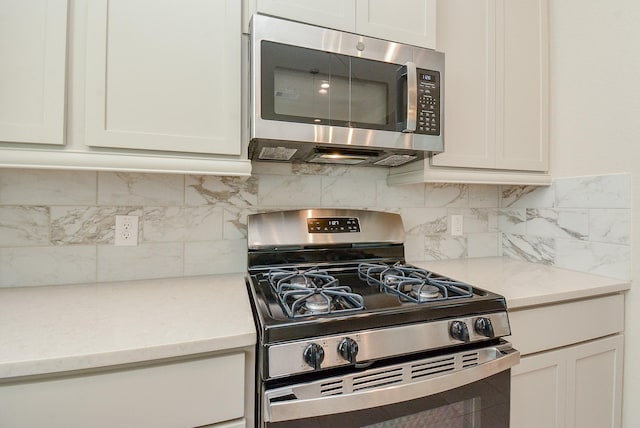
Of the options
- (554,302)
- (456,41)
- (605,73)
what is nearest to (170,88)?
(456,41)

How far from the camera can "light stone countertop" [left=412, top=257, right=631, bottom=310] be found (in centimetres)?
115

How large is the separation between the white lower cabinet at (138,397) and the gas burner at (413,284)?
0.54 meters

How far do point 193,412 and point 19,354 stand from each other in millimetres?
372

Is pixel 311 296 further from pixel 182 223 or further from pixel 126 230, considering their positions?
pixel 126 230

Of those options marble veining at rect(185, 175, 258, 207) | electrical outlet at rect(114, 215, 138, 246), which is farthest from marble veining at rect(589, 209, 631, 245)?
electrical outlet at rect(114, 215, 138, 246)

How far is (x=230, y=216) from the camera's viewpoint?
139cm

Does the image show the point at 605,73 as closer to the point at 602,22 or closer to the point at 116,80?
the point at 602,22

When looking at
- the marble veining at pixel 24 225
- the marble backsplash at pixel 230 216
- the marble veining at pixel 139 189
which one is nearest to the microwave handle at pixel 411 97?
the marble backsplash at pixel 230 216

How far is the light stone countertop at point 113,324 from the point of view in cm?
66

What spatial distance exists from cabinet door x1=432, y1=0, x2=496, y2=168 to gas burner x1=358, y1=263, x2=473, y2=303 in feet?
1.66

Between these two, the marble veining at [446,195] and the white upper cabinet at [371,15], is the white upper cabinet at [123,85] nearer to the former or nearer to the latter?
the white upper cabinet at [371,15]

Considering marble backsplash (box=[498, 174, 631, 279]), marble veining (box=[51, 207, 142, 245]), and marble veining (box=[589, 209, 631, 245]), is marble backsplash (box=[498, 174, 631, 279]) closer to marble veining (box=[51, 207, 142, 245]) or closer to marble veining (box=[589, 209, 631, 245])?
marble veining (box=[589, 209, 631, 245])

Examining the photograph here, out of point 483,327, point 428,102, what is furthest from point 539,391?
point 428,102

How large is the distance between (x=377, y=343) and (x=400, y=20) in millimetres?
1182
